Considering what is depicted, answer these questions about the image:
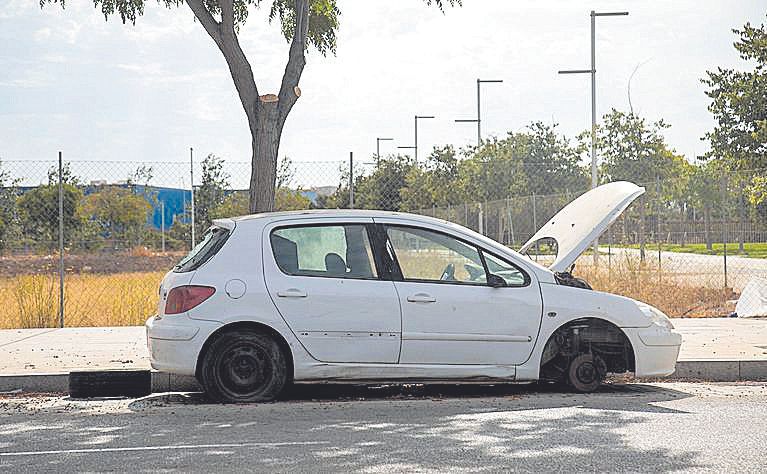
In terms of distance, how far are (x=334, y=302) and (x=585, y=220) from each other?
8.74 feet

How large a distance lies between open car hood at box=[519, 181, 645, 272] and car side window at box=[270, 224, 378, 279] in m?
1.76

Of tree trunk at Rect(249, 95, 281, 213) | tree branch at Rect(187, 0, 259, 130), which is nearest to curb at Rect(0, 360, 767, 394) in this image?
tree trunk at Rect(249, 95, 281, 213)

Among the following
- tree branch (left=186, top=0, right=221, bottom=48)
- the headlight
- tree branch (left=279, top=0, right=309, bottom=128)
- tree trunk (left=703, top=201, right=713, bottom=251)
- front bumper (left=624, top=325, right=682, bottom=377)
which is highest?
tree branch (left=186, top=0, right=221, bottom=48)

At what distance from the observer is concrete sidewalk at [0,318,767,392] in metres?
10.2

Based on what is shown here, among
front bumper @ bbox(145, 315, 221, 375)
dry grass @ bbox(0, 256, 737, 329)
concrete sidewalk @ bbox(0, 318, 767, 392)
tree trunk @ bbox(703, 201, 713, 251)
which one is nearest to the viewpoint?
front bumper @ bbox(145, 315, 221, 375)

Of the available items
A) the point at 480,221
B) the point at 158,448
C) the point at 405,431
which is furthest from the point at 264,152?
the point at 480,221

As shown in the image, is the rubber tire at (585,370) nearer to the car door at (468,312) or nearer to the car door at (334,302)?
the car door at (468,312)

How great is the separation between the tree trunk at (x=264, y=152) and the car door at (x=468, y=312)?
4.07 metres

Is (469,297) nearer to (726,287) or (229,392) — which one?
(229,392)

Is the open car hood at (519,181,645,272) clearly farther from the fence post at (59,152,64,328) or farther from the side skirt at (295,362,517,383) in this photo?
the fence post at (59,152,64,328)

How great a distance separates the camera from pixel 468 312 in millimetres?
9297

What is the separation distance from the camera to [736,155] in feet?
108

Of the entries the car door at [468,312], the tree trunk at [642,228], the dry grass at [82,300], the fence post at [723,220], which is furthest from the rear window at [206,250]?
the fence post at [723,220]

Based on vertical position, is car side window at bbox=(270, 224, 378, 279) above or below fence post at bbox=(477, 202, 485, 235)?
below
